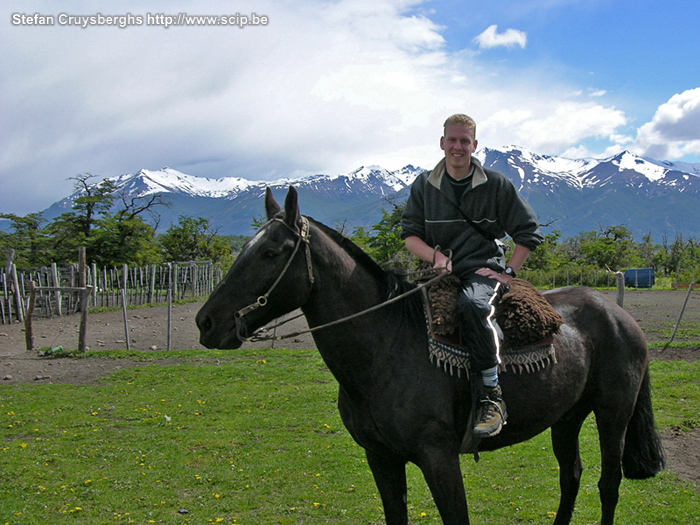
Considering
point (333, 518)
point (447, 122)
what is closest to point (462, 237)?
point (447, 122)

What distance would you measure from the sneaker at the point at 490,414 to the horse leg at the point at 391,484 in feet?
2.19

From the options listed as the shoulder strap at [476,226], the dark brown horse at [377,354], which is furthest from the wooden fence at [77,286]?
the shoulder strap at [476,226]

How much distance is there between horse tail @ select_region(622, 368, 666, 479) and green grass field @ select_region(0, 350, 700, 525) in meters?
0.73

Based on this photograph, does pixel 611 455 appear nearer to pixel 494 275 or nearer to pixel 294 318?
pixel 494 275

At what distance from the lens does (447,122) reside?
339 centimetres

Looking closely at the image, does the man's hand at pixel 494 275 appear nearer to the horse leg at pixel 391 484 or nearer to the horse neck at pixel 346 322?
the horse neck at pixel 346 322

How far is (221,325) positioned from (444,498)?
1642 millimetres

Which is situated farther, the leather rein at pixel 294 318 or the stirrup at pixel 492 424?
the stirrup at pixel 492 424

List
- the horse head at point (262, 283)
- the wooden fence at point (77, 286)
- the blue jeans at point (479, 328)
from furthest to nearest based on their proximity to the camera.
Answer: the wooden fence at point (77, 286) < the blue jeans at point (479, 328) < the horse head at point (262, 283)

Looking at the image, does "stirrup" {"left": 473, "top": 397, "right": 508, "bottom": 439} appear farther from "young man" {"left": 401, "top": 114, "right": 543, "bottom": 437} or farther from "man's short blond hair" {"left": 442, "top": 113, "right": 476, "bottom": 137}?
"man's short blond hair" {"left": 442, "top": 113, "right": 476, "bottom": 137}

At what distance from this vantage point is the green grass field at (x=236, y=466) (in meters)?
4.94

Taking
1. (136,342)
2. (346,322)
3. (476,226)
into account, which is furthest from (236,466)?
(136,342)

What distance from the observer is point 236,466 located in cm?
630

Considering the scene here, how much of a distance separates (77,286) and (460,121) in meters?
26.3
